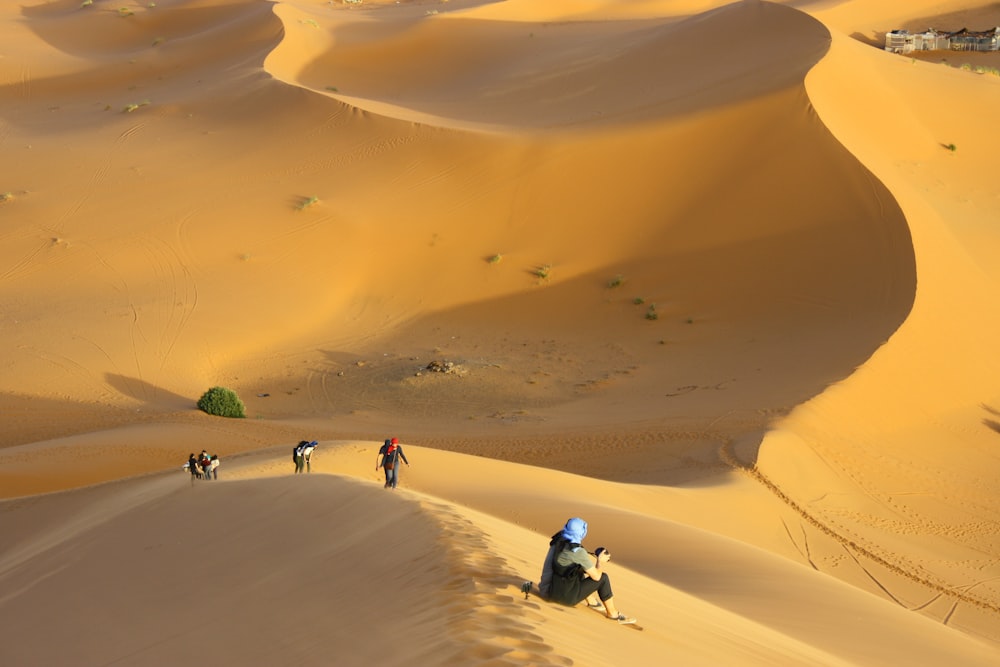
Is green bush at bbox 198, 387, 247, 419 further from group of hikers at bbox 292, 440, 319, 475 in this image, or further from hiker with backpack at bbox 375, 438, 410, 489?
hiker with backpack at bbox 375, 438, 410, 489

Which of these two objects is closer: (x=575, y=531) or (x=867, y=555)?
(x=575, y=531)

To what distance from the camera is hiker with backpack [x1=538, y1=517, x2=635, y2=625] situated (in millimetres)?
6461

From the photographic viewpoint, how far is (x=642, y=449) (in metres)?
16.5

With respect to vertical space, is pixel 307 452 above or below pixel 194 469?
above

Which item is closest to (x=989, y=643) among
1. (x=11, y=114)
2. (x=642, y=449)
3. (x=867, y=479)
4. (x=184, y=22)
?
(x=867, y=479)

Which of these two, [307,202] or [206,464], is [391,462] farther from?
[307,202]

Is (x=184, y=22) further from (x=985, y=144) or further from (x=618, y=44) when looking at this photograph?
(x=985, y=144)

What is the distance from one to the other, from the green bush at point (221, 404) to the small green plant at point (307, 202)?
29.3ft

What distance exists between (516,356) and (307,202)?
7734 millimetres

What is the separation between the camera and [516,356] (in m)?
21.1

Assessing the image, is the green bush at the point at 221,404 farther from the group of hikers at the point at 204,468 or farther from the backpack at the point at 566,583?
the backpack at the point at 566,583

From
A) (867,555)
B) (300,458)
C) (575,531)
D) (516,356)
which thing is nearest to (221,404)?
(300,458)

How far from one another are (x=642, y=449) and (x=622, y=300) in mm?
6846

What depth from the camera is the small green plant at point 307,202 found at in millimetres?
25498
